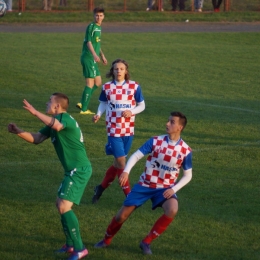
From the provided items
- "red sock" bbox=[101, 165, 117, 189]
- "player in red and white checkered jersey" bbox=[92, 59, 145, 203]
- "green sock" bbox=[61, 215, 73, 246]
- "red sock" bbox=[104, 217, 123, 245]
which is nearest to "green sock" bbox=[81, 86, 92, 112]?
"player in red and white checkered jersey" bbox=[92, 59, 145, 203]

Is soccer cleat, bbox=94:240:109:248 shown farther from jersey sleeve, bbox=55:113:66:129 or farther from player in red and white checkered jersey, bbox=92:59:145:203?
player in red and white checkered jersey, bbox=92:59:145:203

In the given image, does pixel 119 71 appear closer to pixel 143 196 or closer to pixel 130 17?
pixel 143 196

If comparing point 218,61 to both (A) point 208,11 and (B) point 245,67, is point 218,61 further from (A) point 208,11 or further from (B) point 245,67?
(A) point 208,11

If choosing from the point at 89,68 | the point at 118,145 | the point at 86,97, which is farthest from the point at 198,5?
the point at 118,145

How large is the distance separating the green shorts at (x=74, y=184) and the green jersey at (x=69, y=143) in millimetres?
68

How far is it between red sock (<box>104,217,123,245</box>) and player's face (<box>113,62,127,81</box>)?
2.79 metres

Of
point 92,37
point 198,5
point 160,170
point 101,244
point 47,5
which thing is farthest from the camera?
point 198,5

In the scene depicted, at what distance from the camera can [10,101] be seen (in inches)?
739

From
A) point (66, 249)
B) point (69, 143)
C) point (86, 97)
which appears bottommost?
point (86, 97)

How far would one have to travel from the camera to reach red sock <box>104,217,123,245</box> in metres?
8.41

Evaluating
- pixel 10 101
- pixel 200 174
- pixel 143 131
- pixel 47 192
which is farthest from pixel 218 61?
pixel 47 192

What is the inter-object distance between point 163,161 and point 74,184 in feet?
3.49

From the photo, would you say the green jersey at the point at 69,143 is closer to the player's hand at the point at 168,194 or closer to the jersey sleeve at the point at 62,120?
the jersey sleeve at the point at 62,120

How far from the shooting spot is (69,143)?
822 cm
